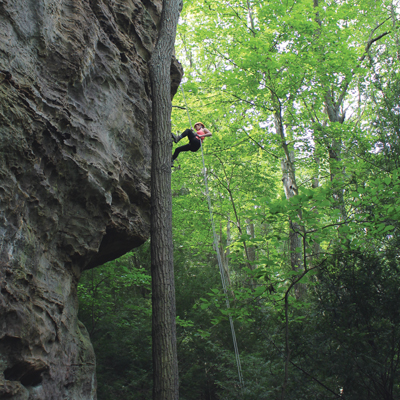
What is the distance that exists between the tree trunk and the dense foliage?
1354 mm

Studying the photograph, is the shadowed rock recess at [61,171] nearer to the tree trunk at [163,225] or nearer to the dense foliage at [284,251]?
the tree trunk at [163,225]

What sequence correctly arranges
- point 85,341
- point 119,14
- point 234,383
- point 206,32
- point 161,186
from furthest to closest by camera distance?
point 206,32
point 234,383
point 119,14
point 161,186
point 85,341

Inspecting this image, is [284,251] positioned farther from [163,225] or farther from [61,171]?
[61,171]

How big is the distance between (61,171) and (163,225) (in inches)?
61.3

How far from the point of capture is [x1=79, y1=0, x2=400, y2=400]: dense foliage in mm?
4922

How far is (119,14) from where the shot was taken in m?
5.38

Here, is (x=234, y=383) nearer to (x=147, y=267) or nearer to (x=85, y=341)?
(x=85, y=341)

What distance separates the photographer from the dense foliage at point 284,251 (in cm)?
492

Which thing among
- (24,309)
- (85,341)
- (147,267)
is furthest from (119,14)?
(147,267)

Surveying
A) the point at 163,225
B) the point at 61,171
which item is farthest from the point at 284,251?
the point at 61,171

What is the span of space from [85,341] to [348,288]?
13.2 feet

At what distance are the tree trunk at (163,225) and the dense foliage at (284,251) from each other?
1.35 metres

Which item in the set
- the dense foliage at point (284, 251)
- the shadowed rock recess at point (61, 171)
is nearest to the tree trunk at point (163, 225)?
the shadowed rock recess at point (61, 171)

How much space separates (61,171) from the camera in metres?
3.85
